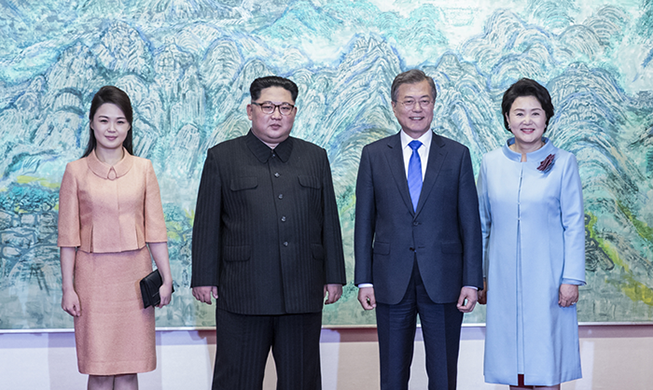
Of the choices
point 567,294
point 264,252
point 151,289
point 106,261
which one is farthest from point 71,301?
point 567,294

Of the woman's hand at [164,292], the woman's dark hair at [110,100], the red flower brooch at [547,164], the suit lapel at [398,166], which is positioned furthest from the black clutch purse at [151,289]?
the red flower brooch at [547,164]

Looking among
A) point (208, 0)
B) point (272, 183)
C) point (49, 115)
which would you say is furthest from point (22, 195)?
point (272, 183)

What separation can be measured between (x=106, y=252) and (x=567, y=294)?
81.1 inches

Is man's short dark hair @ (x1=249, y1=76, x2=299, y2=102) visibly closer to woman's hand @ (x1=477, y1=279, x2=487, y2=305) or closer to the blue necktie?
the blue necktie

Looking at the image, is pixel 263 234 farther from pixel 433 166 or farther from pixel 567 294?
pixel 567 294

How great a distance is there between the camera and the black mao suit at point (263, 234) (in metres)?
2.57

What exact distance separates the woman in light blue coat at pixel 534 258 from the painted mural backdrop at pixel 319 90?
3.31ft

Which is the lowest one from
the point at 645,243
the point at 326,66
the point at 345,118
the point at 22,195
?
the point at 645,243

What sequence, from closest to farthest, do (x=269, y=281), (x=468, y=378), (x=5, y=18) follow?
(x=269, y=281)
(x=5, y=18)
(x=468, y=378)

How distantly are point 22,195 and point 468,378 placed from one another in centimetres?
294

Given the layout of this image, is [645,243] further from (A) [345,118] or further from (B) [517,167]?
(A) [345,118]

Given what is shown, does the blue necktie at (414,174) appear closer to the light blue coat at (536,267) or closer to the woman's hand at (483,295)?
the light blue coat at (536,267)

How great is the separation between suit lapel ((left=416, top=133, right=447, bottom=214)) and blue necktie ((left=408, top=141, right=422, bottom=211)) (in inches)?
1.3

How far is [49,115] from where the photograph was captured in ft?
11.7
